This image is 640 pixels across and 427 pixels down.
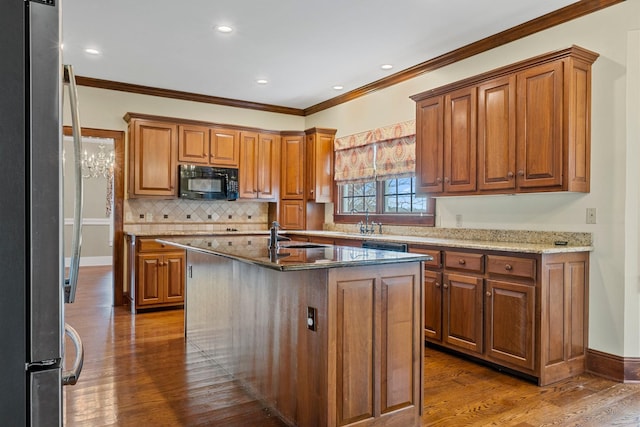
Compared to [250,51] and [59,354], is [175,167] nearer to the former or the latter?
[250,51]

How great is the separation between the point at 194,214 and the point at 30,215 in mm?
5427

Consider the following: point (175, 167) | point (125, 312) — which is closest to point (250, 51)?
point (175, 167)

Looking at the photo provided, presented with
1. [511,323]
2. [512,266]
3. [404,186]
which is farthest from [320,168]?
[511,323]

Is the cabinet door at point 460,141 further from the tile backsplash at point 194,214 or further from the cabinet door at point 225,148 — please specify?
the tile backsplash at point 194,214

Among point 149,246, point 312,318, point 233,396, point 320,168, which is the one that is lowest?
point 233,396

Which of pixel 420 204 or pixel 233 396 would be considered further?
pixel 420 204

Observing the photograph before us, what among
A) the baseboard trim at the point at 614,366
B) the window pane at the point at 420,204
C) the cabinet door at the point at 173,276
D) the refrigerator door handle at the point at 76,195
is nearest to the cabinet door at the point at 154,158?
the cabinet door at the point at 173,276

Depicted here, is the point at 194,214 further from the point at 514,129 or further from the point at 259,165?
the point at 514,129

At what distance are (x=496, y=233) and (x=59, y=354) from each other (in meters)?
3.71

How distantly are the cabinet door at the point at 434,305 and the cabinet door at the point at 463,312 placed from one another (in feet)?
0.19

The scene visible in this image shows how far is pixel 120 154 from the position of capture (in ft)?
18.7

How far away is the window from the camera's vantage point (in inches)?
192

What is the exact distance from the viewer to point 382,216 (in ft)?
18.0

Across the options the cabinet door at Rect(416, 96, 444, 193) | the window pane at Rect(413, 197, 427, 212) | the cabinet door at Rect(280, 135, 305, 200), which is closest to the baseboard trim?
the cabinet door at Rect(416, 96, 444, 193)
